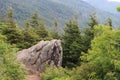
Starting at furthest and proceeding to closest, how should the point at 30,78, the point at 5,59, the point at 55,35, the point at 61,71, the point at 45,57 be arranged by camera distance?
the point at 55,35
the point at 45,57
the point at 30,78
the point at 61,71
the point at 5,59

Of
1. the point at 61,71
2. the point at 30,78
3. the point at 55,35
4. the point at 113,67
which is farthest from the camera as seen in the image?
the point at 55,35

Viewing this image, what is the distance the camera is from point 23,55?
153 ft

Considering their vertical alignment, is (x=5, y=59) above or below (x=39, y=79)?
above

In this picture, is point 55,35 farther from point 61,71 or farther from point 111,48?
point 111,48

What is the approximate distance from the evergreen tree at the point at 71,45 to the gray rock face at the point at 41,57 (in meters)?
7.04

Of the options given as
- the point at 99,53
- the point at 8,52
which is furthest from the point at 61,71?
the point at 99,53

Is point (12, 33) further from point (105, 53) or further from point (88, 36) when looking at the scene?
point (105, 53)

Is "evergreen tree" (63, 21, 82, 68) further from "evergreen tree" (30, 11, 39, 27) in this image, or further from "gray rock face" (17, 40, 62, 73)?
"evergreen tree" (30, 11, 39, 27)

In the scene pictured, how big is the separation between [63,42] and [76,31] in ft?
10.4

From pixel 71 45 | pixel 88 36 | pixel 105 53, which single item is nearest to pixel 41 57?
pixel 71 45

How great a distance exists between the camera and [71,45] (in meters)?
54.5

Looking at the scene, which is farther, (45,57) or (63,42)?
(63,42)

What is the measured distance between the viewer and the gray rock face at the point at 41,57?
45844mm

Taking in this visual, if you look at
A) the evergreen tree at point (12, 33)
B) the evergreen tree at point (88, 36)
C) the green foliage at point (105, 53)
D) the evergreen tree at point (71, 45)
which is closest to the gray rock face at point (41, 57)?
the evergreen tree at point (71, 45)
